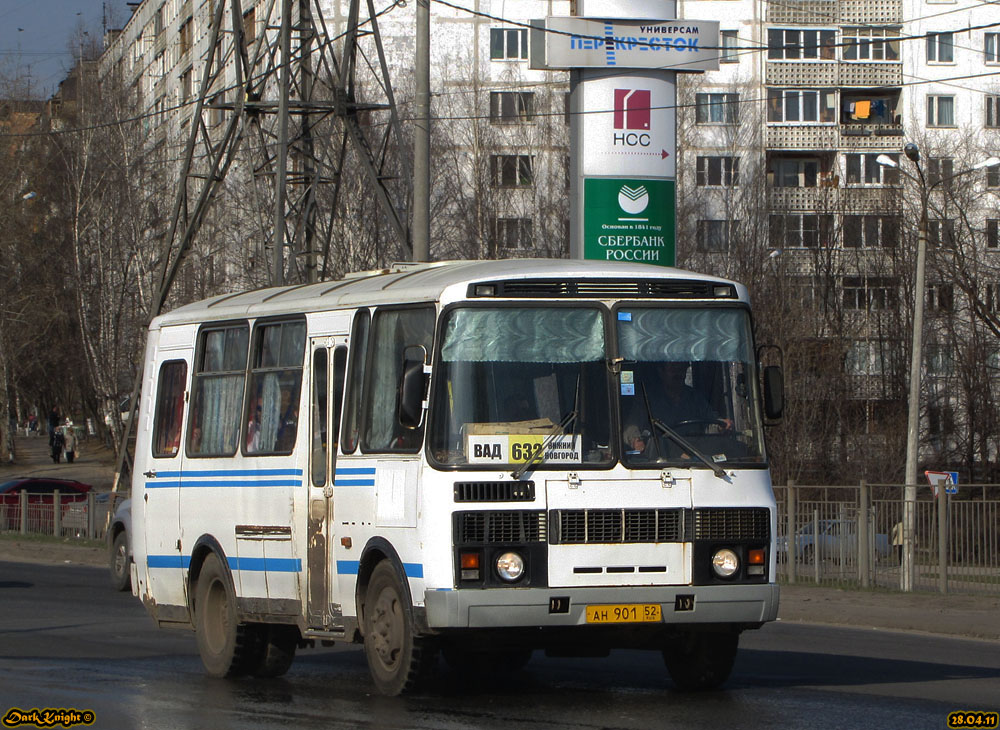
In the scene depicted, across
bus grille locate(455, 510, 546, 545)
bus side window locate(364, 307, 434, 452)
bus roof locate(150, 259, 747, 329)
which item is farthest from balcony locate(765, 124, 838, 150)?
bus grille locate(455, 510, 546, 545)

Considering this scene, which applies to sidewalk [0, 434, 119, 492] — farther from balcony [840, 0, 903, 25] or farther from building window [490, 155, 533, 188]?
balcony [840, 0, 903, 25]

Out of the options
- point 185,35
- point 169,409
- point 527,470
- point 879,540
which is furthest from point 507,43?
point 527,470

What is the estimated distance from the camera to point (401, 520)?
10.5 m

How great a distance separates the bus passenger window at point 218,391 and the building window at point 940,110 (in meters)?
60.2

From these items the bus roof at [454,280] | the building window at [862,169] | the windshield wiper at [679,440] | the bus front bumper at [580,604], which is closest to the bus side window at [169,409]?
the bus roof at [454,280]

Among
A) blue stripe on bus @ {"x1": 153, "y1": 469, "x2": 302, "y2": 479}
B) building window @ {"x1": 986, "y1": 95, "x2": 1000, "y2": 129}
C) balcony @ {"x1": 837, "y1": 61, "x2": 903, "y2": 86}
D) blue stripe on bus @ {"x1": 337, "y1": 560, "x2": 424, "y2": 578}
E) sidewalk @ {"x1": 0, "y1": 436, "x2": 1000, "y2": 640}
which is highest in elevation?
balcony @ {"x1": 837, "y1": 61, "x2": 903, "y2": 86}

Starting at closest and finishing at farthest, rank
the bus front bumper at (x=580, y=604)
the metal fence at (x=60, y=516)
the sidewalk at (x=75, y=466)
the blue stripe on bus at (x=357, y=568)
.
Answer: the bus front bumper at (x=580, y=604), the blue stripe on bus at (x=357, y=568), the metal fence at (x=60, y=516), the sidewalk at (x=75, y=466)

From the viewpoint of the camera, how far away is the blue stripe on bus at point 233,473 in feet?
39.7

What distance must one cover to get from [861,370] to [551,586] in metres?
51.4

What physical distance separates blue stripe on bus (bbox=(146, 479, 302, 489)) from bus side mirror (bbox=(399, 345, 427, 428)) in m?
1.95

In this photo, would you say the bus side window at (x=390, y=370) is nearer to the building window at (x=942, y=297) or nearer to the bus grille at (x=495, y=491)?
the bus grille at (x=495, y=491)

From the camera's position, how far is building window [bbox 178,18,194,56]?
77.2 meters

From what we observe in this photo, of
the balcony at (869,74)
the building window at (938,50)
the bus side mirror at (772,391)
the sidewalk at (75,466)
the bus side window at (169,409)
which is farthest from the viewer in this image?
the building window at (938,50)

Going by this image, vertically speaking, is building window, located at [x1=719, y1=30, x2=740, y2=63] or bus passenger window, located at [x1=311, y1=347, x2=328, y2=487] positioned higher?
building window, located at [x1=719, y1=30, x2=740, y2=63]
